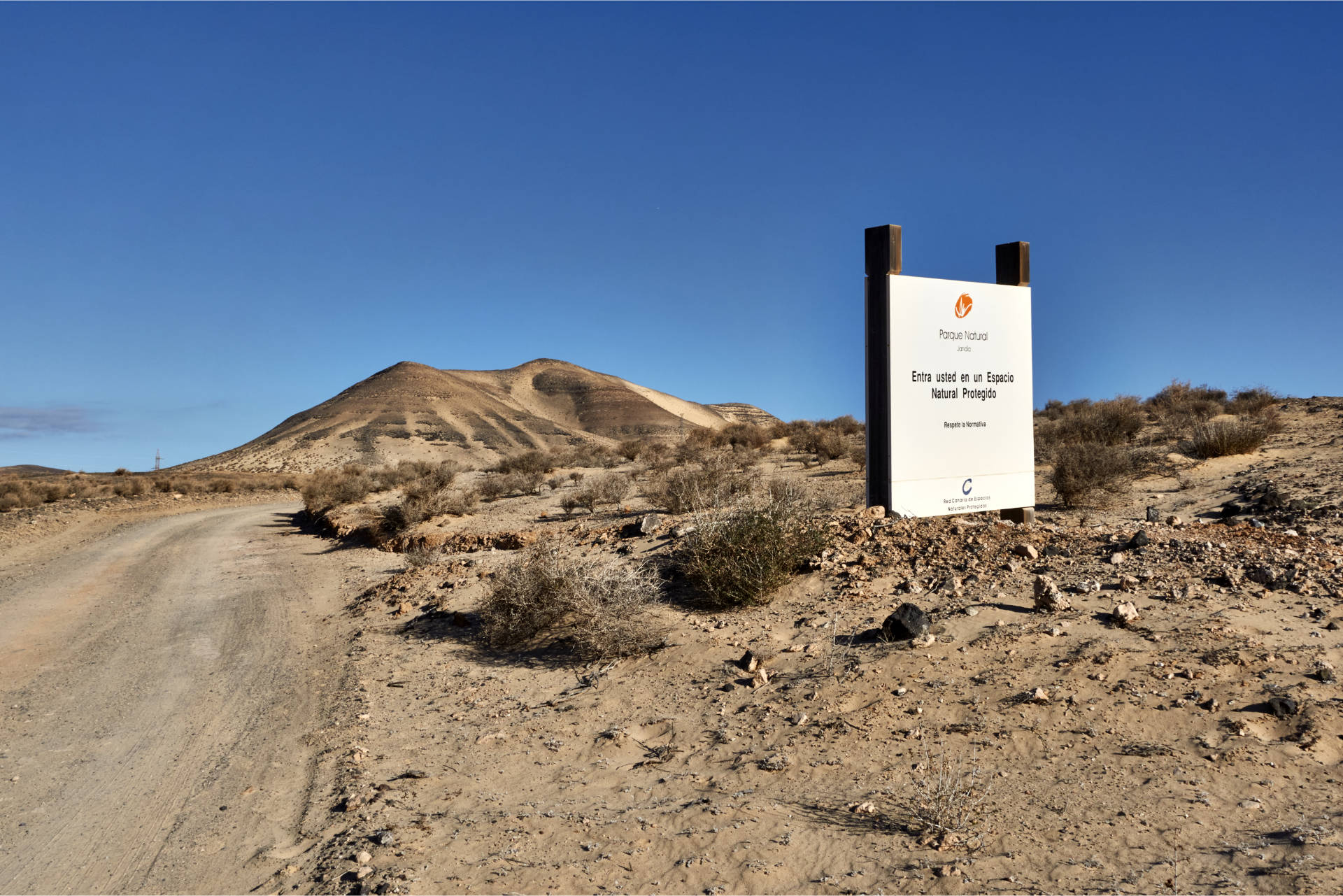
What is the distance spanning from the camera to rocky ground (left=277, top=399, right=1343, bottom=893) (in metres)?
3.82

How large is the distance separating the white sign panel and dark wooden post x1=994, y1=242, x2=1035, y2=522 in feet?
0.40

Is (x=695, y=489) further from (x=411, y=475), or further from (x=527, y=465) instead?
(x=411, y=475)

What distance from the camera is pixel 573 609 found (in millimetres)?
7766

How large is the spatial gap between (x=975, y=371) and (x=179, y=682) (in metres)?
9.66

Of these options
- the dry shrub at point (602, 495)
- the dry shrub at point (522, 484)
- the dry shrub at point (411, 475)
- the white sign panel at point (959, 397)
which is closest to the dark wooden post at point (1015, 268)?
the white sign panel at point (959, 397)

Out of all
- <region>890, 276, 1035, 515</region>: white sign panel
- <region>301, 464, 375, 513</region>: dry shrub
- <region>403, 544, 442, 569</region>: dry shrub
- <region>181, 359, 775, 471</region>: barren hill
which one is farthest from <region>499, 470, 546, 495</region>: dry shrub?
<region>181, 359, 775, 471</region>: barren hill

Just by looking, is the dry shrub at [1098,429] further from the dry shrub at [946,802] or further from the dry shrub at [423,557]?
the dry shrub at [946,802]

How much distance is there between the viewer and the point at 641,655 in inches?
281

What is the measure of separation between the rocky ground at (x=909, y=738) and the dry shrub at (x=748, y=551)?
23 centimetres

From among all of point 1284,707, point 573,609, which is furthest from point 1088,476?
point 573,609

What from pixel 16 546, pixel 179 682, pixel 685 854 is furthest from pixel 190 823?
pixel 16 546

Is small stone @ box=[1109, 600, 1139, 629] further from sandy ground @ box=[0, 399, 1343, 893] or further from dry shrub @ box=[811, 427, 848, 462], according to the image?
dry shrub @ box=[811, 427, 848, 462]

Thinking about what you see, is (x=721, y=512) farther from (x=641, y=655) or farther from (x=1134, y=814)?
(x=1134, y=814)

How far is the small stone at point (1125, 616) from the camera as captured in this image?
237 inches
